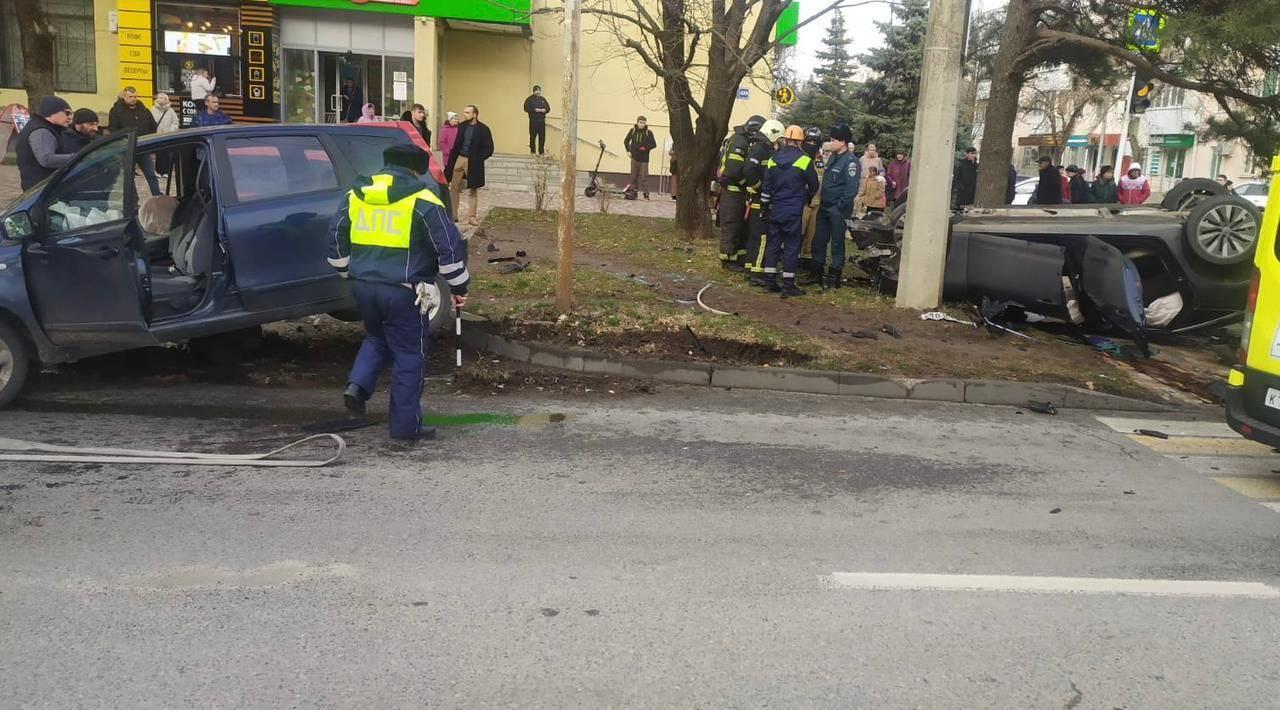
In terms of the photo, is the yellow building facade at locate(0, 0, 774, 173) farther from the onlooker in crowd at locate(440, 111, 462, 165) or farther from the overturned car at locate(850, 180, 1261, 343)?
the overturned car at locate(850, 180, 1261, 343)

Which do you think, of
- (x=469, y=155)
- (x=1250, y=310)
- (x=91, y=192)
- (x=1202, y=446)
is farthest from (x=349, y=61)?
(x=1250, y=310)

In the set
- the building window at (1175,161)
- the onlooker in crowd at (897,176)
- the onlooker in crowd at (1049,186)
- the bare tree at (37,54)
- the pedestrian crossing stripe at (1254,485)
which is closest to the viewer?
the pedestrian crossing stripe at (1254,485)

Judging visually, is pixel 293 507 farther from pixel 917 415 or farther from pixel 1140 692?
pixel 917 415

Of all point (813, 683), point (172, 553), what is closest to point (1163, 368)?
point (813, 683)

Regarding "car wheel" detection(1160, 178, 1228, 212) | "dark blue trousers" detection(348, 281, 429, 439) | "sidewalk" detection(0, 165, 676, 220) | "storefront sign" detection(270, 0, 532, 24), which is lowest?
"dark blue trousers" detection(348, 281, 429, 439)

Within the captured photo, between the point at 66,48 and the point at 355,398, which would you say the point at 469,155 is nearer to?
the point at 355,398

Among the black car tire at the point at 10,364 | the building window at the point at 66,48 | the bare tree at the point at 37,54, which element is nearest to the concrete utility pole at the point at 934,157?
the black car tire at the point at 10,364

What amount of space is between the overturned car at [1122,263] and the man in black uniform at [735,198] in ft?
9.50

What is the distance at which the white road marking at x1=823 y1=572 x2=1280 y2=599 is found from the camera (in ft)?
14.0

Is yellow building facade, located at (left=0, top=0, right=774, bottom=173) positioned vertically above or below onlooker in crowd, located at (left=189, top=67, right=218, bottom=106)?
above

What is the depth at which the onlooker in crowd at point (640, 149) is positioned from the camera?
2280 centimetres

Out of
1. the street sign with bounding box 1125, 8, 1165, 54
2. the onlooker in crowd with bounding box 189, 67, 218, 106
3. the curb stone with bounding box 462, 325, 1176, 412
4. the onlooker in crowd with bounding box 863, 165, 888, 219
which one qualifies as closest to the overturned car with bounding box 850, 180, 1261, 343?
the curb stone with bounding box 462, 325, 1176, 412

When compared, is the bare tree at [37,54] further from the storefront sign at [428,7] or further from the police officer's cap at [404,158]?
the police officer's cap at [404,158]

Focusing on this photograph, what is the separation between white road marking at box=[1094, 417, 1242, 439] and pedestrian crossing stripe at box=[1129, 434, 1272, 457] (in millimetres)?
98
